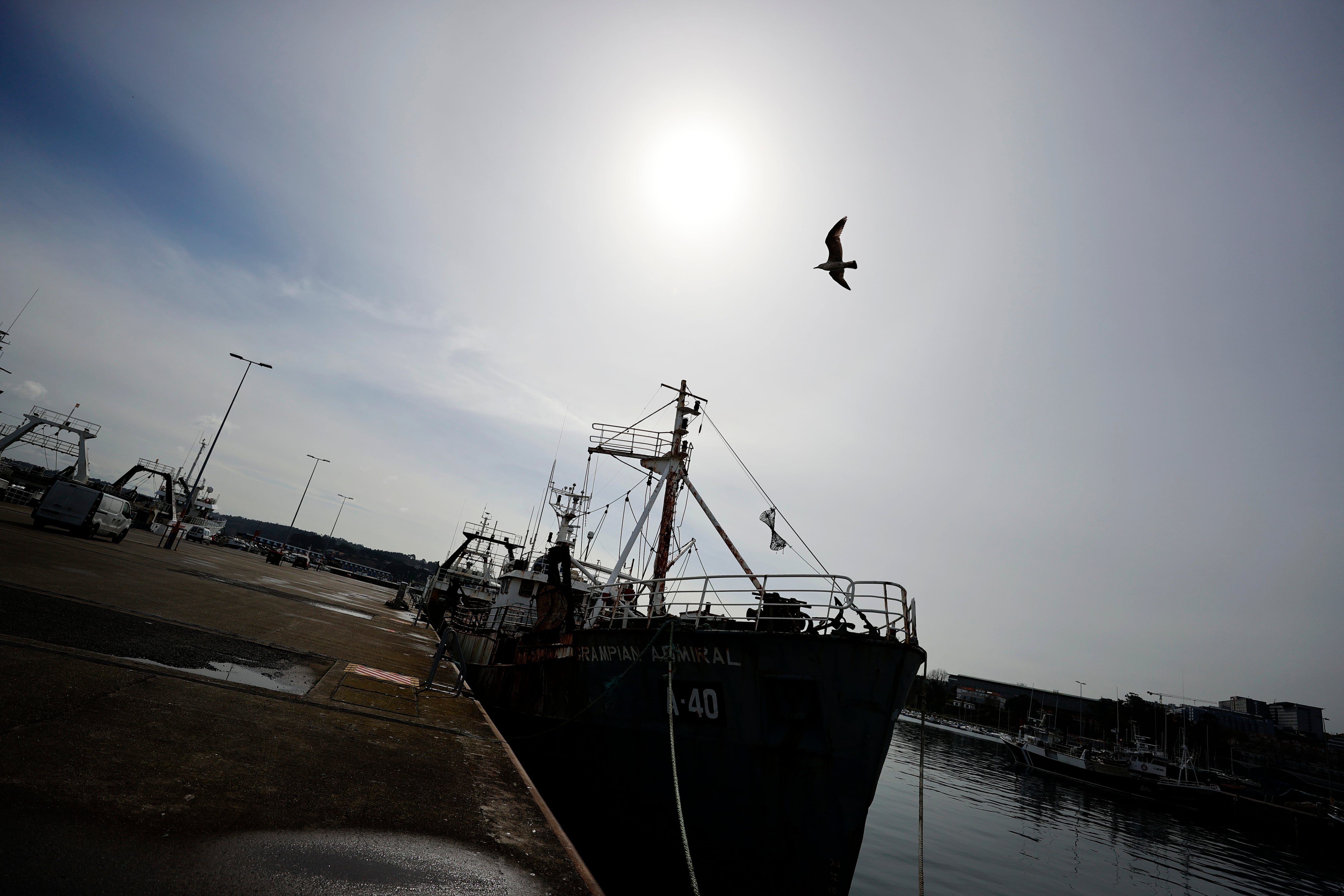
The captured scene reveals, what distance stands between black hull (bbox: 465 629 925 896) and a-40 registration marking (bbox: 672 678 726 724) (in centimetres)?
2

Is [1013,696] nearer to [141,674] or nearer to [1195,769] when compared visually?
[1195,769]

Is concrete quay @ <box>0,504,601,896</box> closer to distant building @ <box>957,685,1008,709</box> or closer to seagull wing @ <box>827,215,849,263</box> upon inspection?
seagull wing @ <box>827,215,849,263</box>

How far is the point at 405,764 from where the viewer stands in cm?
695

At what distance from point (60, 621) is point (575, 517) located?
56.2ft

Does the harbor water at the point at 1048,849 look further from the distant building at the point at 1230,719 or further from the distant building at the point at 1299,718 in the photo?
the distant building at the point at 1299,718

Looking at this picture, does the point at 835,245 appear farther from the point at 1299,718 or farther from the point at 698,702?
the point at 1299,718

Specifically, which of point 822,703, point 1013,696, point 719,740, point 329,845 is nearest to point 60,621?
point 329,845

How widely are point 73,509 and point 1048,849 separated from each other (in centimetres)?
4461

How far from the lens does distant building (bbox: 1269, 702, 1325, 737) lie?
100938 millimetres

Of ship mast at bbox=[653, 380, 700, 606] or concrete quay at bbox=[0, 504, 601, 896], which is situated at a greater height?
ship mast at bbox=[653, 380, 700, 606]

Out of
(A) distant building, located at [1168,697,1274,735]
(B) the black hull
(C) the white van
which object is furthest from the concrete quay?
(A) distant building, located at [1168,697,1274,735]

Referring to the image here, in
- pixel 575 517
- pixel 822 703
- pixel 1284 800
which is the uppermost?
pixel 575 517

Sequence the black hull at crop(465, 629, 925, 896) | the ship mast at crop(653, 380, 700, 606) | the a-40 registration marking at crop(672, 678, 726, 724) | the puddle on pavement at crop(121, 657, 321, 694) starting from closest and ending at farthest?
the black hull at crop(465, 629, 925, 896) → the puddle on pavement at crop(121, 657, 321, 694) → the a-40 registration marking at crop(672, 678, 726, 724) → the ship mast at crop(653, 380, 700, 606)

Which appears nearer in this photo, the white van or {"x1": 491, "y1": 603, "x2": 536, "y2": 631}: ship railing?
{"x1": 491, "y1": 603, "x2": 536, "y2": 631}: ship railing
